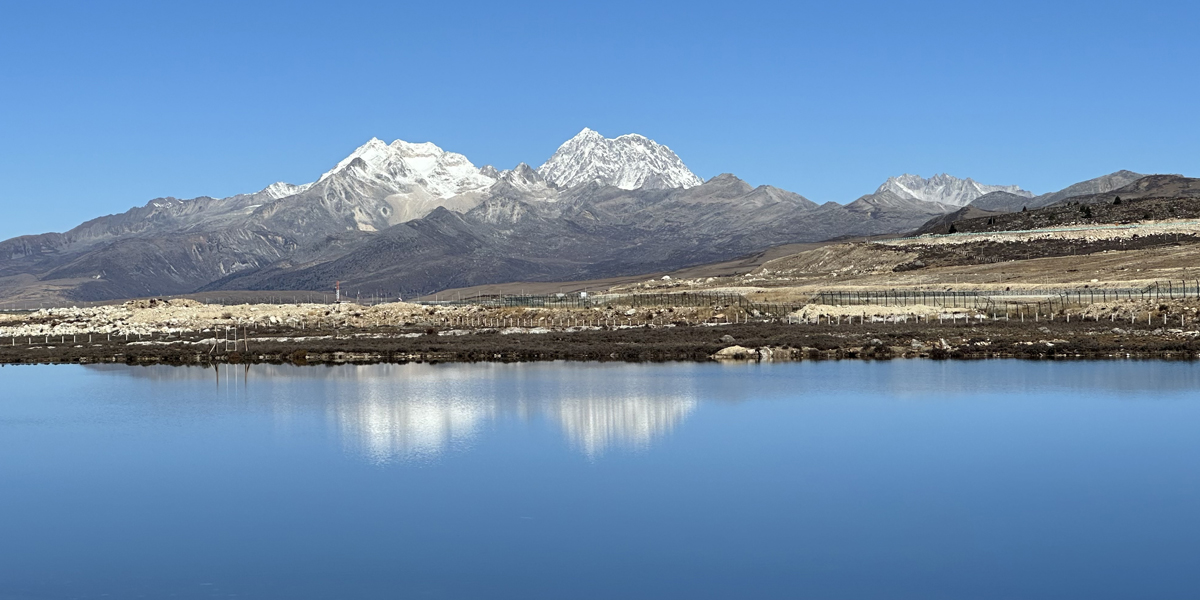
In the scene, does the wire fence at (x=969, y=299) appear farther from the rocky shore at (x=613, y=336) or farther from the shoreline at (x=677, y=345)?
the shoreline at (x=677, y=345)

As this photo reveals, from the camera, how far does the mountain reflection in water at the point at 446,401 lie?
42312 mm

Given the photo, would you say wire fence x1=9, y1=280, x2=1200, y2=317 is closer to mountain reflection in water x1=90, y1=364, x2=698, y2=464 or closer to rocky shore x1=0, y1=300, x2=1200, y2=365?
rocky shore x1=0, y1=300, x2=1200, y2=365

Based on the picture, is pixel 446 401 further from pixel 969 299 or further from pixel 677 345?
pixel 969 299

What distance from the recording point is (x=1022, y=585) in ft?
80.4

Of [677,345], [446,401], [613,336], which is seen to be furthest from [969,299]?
[446,401]

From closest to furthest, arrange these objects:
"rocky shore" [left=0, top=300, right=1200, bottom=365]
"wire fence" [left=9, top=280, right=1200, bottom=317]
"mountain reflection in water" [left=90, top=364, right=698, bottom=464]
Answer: "mountain reflection in water" [left=90, top=364, right=698, bottom=464]
"rocky shore" [left=0, top=300, right=1200, bottom=365]
"wire fence" [left=9, top=280, right=1200, bottom=317]

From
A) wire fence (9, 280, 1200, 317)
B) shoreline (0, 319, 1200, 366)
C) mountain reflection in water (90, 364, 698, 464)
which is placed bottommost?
mountain reflection in water (90, 364, 698, 464)

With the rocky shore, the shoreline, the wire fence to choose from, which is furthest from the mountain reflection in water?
the wire fence

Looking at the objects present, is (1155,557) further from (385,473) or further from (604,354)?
(604,354)

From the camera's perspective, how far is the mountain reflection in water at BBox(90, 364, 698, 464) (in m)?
42.3

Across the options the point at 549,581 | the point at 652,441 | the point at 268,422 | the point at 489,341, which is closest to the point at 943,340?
the point at 489,341

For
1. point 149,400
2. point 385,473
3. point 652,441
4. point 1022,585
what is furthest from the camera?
point 149,400

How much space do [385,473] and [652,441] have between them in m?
9.32

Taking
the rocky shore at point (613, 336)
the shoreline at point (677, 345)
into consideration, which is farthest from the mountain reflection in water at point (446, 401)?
the rocky shore at point (613, 336)
